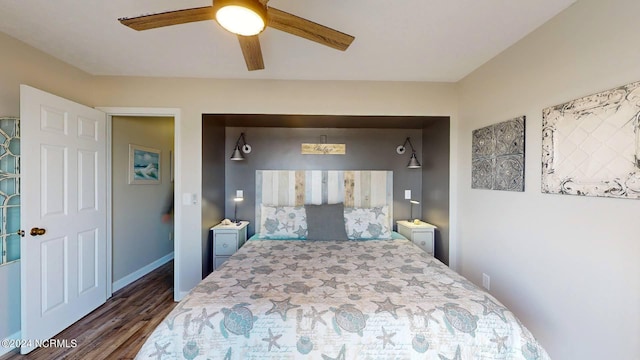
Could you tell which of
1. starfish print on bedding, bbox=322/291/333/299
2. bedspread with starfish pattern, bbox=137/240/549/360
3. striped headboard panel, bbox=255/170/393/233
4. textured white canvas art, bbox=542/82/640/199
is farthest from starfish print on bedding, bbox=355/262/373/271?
striped headboard panel, bbox=255/170/393/233

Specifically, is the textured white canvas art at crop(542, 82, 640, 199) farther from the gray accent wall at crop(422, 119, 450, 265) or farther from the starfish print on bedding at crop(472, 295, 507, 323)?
the gray accent wall at crop(422, 119, 450, 265)

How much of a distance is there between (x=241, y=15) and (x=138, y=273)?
3.65m

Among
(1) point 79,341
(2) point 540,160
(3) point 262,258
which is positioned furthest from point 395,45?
(1) point 79,341

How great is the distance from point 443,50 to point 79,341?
392 centimetres

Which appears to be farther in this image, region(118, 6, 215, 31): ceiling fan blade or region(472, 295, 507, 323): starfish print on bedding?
region(472, 295, 507, 323): starfish print on bedding

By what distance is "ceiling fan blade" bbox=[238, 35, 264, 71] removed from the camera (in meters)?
1.47

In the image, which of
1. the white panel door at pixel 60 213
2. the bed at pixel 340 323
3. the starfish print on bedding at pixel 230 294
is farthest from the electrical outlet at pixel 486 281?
the white panel door at pixel 60 213

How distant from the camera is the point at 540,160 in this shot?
6.04 feet

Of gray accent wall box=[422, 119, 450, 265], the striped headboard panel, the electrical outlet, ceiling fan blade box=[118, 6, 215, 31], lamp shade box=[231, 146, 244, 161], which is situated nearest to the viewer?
ceiling fan blade box=[118, 6, 215, 31]

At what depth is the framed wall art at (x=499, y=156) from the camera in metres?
2.03

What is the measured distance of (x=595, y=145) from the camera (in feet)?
4.77

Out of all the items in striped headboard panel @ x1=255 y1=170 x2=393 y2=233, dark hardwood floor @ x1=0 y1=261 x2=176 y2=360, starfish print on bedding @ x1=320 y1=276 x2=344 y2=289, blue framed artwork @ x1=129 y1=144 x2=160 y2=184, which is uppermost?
blue framed artwork @ x1=129 y1=144 x2=160 y2=184

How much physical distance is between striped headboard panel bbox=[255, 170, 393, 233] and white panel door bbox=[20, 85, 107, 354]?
5.57 feet

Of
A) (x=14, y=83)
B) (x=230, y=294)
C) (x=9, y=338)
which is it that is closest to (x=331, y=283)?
(x=230, y=294)
